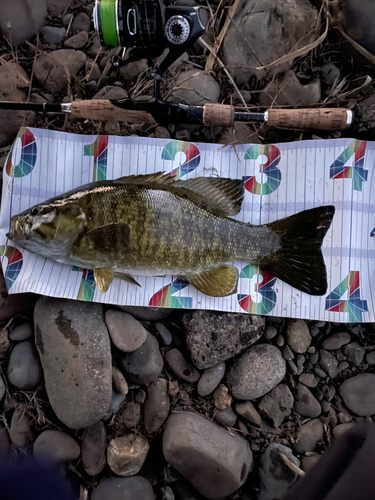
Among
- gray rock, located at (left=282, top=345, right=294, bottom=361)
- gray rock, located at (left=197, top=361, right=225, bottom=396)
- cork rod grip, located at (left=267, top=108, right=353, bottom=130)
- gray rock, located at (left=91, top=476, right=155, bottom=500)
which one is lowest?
gray rock, located at (left=91, top=476, right=155, bottom=500)

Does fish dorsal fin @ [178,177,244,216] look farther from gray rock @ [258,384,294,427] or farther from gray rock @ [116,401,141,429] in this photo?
gray rock @ [116,401,141,429]

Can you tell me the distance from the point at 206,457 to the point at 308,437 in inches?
32.1

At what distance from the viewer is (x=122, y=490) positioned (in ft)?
7.64

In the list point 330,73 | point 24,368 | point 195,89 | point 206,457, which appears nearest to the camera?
point 206,457

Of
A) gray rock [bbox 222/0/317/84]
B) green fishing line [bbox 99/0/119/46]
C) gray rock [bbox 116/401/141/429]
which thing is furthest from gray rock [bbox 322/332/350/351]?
green fishing line [bbox 99/0/119/46]

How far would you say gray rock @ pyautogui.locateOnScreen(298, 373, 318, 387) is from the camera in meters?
2.60

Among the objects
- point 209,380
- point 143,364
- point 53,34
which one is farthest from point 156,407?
point 53,34

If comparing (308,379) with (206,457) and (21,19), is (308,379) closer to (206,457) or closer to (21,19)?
(206,457)

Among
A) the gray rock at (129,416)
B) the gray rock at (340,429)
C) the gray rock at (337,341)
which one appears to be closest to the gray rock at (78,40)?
the gray rock at (129,416)

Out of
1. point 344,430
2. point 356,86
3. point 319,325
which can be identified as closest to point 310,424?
point 344,430

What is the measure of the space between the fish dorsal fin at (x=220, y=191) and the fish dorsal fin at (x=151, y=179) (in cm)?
9

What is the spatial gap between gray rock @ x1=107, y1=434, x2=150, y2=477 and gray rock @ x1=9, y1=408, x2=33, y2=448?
0.61 meters

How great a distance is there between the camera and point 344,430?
2.52 m

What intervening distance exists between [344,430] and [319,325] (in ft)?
2.62
